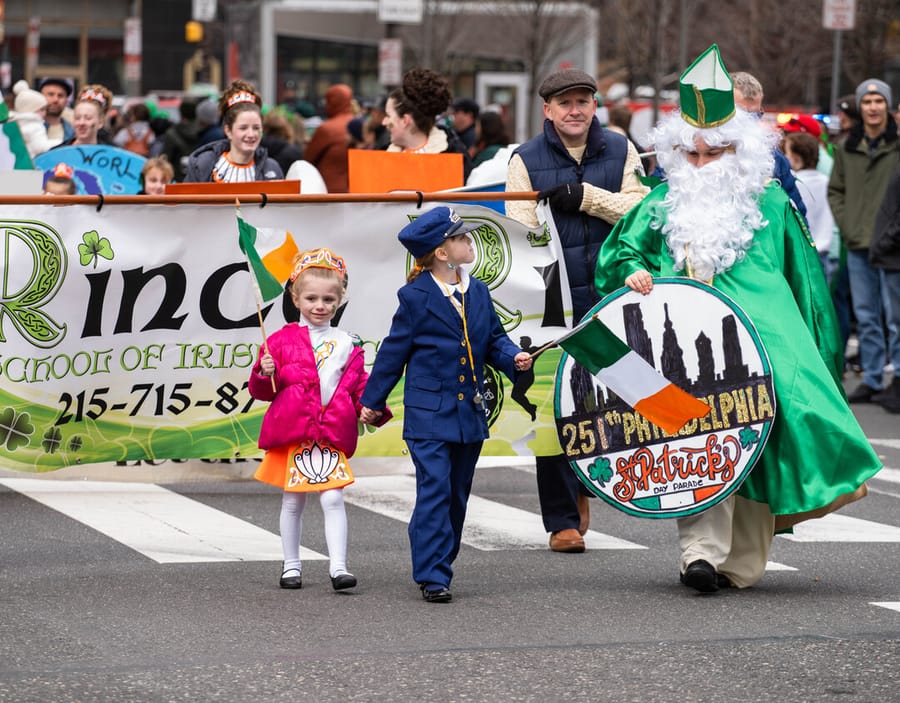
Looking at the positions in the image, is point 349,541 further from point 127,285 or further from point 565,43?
point 565,43

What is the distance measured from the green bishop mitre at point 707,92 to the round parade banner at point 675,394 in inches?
24.9

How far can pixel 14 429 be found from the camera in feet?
26.3

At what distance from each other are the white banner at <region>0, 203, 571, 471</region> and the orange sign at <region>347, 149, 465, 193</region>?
897 millimetres

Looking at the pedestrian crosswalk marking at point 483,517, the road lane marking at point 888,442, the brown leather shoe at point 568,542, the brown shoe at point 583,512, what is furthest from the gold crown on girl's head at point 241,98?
the road lane marking at point 888,442

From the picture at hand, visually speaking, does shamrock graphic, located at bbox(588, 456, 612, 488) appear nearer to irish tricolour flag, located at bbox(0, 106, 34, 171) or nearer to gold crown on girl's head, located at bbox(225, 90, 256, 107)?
gold crown on girl's head, located at bbox(225, 90, 256, 107)

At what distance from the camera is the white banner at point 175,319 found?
8.05m

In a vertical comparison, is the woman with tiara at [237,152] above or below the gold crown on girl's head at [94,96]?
below

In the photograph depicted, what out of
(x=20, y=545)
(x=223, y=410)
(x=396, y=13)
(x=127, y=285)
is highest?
(x=396, y=13)

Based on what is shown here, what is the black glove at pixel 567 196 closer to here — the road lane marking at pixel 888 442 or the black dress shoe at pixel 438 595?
the black dress shoe at pixel 438 595

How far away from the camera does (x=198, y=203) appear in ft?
26.8

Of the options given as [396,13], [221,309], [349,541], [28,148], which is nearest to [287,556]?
[349,541]

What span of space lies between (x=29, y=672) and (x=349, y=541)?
271 centimetres

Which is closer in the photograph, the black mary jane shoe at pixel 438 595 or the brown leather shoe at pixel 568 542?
the black mary jane shoe at pixel 438 595

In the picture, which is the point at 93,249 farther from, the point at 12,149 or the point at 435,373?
the point at 12,149
